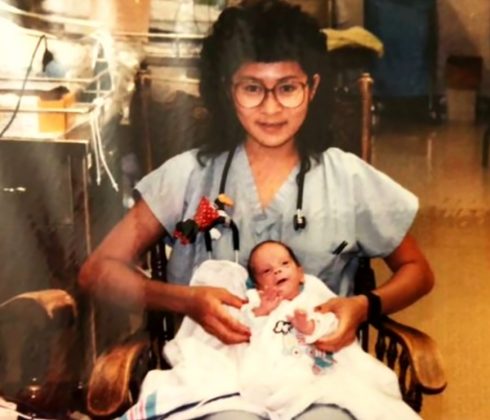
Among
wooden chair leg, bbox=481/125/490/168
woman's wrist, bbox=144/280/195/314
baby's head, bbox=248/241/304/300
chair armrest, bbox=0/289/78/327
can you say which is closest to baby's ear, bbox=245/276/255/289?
baby's head, bbox=248/241/304/300

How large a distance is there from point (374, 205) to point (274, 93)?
0.88 feet

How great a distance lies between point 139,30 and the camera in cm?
169

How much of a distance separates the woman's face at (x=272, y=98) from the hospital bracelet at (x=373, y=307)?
311mm

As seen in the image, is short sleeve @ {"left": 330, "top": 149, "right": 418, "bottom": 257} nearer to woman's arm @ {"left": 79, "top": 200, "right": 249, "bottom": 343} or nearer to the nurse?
the nurse

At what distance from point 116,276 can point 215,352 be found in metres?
0.25

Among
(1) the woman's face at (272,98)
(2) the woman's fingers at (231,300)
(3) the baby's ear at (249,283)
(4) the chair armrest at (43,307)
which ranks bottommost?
(4) the chair armrest at (43,307)

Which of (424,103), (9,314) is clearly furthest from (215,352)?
(424,103)

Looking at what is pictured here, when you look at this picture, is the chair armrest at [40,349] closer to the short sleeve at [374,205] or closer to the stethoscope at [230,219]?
the stethoscope at [230,219]

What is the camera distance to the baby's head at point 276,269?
1.58 metres

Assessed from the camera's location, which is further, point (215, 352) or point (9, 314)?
point (9, 314)

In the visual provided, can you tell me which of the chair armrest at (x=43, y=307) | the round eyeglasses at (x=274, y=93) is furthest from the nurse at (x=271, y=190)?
the chair armrest at (x=43, y=307)

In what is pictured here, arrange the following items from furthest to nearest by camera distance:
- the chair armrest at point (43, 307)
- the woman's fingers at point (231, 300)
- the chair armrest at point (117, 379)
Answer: the chair armrest at point (43, 307)
the woman's fingers at point (231, 300)
the chair armrest at point (117, 379)

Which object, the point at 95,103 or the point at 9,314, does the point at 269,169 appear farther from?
the point at 9,314

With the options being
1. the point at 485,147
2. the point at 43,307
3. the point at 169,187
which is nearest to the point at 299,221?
the point at 169,187
